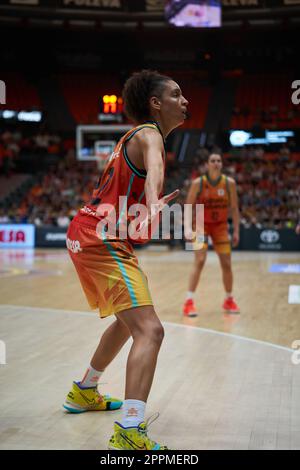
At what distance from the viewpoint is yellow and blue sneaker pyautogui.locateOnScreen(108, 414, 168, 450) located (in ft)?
11.2

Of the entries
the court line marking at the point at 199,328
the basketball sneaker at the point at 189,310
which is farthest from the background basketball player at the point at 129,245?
the basketball sneaker at the point at 189,310

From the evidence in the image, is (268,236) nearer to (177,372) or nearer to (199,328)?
(199,328)

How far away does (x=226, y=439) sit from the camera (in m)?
3.75

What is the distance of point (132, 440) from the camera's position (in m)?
3.41

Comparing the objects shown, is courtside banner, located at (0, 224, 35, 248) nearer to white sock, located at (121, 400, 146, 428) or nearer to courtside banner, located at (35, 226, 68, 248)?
courtside banner, located at (35, 226, 68, 248)

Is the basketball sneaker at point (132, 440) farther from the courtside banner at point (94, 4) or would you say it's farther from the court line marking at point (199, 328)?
the courtside banner at point (94, 4)

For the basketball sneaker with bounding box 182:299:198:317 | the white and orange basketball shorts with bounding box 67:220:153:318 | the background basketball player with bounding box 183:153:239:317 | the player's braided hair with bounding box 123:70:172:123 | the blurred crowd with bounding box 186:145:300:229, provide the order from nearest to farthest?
the white and orange basketball shorts with bounding box 67:220:153:318 < the player's braided hair with bounding box 123:70:172:123 < the basketball sneaker with bounding box 182:299:198:317 < the background basketball player with bounding box 183:153:239:317 < the blurred crowd with bounding box 186:145:300:229

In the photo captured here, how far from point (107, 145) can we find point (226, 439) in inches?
913

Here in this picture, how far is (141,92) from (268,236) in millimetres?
17754

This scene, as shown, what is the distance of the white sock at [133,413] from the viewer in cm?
345

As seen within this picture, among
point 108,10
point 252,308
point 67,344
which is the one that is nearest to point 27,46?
point 108,10

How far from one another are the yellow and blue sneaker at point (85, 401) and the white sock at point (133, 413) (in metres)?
0.90

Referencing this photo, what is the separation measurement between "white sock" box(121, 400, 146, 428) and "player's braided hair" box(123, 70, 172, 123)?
156 centimetres

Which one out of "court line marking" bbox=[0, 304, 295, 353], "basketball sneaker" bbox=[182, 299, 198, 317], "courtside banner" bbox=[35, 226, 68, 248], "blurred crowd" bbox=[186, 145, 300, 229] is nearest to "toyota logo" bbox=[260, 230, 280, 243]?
"blurred crowd" bbox=[186, 145, 300, 229]
